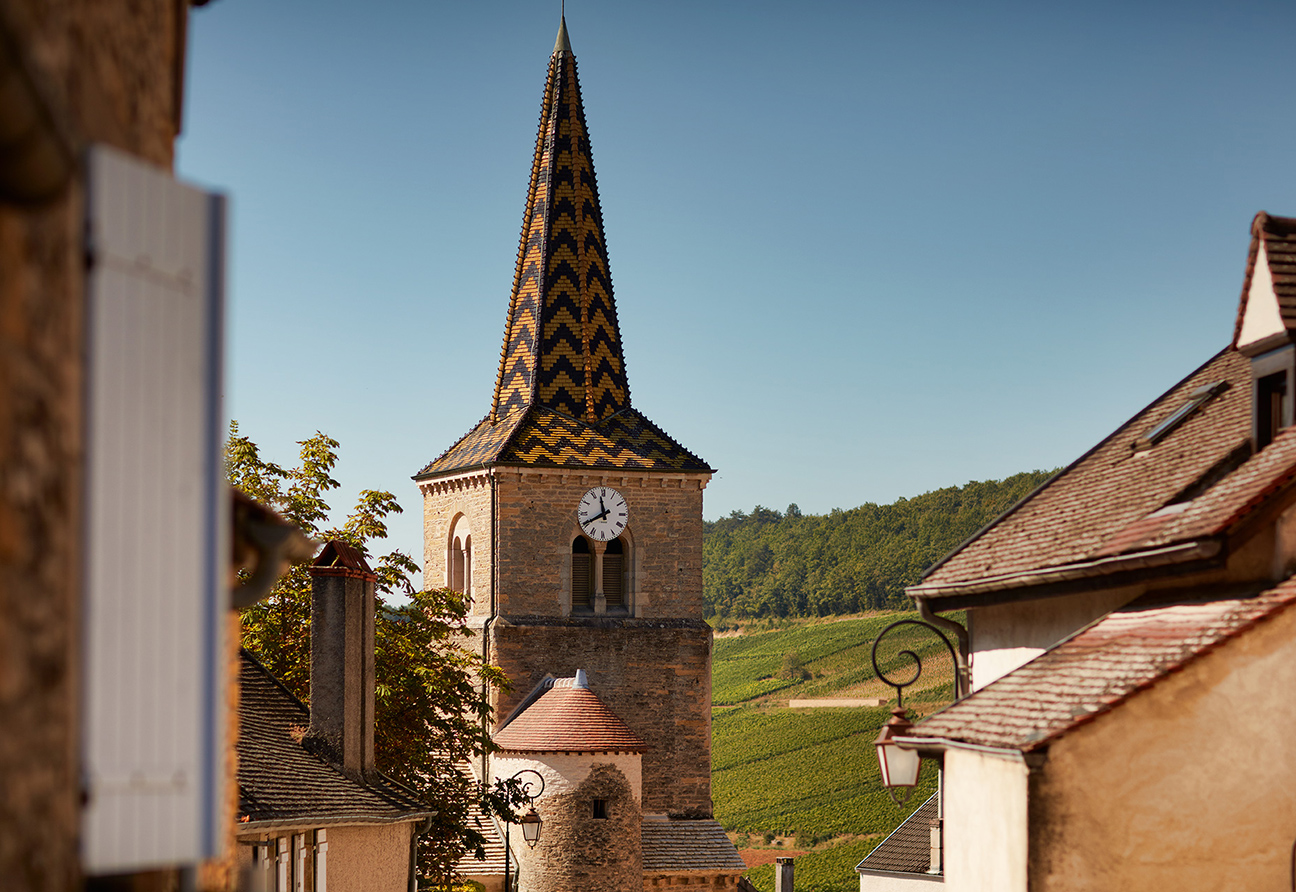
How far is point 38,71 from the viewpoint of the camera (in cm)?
287

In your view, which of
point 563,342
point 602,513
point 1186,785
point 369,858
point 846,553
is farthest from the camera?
point 846,553

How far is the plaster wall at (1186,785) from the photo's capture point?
8602mm

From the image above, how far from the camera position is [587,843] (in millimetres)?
30203

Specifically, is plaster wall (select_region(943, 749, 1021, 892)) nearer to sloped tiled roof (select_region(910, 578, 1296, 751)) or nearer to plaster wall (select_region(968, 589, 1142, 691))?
sloped tiled roof (select_region(910, 578, 1296, 751))

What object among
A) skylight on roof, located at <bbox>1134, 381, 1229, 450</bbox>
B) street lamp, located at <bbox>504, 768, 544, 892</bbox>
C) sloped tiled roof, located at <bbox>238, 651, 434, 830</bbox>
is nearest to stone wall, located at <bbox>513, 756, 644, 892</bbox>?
street lamp, located at <bbox>504, 768, 544, 892</bbox>

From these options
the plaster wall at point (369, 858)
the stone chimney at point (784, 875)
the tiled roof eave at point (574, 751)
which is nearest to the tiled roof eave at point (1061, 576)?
the plaster wall at point (369, 858)

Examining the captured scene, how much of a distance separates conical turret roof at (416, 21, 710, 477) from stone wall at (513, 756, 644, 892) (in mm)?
9369

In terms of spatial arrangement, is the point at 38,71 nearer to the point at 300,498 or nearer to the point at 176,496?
the point at 176,496

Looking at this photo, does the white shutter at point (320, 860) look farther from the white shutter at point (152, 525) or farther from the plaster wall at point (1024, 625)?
the white shutter at point (152, 525)

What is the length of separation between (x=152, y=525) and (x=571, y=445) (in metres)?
33.6

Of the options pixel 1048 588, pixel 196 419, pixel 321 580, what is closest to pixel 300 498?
pixel 321 580

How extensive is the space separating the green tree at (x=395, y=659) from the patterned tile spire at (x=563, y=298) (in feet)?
41.4

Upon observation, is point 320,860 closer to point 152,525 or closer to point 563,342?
point 152,525

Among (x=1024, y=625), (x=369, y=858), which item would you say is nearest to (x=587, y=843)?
(x=369, y=858)
